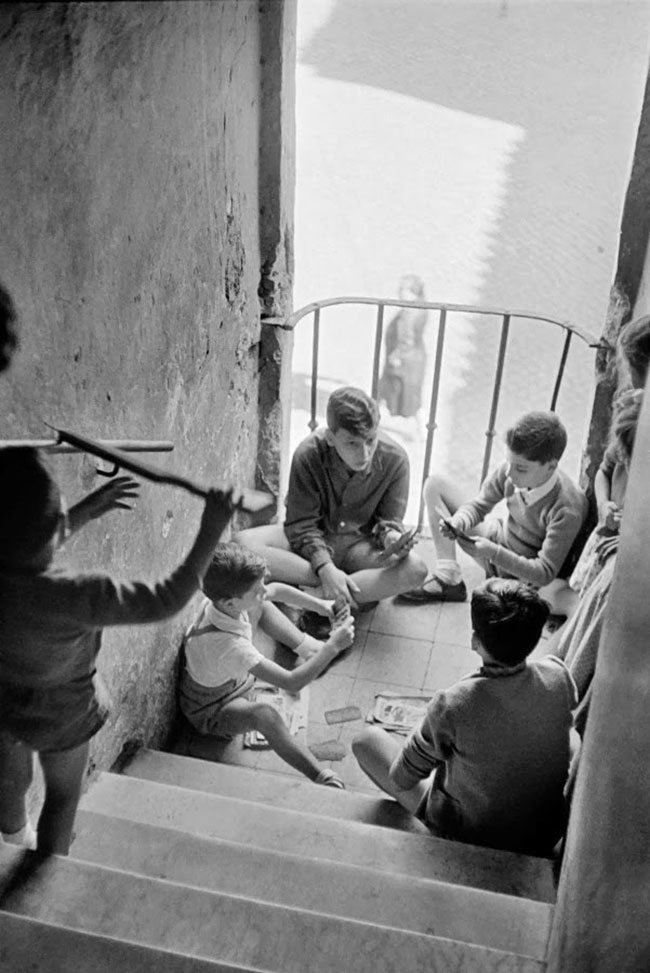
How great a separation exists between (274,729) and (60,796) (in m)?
1.04

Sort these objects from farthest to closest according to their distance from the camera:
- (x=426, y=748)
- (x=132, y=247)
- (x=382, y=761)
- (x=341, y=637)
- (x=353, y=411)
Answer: (x=353, y=411)
(x=341, y=637)
(x=382, y=761)
(x=426, y=748)
(x=132, y=247)

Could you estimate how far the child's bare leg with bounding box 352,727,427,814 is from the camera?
2699 millimetres

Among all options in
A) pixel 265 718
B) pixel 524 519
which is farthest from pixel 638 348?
pixel 265 718

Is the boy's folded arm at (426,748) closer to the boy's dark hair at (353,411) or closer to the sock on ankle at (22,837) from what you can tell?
the sock on ankle at (22,837)

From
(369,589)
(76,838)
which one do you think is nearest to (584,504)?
(369,589)

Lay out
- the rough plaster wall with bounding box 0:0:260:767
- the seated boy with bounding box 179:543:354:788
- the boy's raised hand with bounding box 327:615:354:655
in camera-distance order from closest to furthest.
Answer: the rough plaster wall with bounding box 0:0:260:767
the seated boy with bounding box 179:543:354:788
the boy's raised hand with bounding box 327:615:354:655

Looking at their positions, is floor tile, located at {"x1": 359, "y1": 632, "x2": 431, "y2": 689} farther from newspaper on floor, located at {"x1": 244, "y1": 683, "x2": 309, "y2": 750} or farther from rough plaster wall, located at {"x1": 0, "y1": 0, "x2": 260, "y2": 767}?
rough plaster wall, located at {"x1": 0, "y1": 0, "x2": 260, "y2": 767}

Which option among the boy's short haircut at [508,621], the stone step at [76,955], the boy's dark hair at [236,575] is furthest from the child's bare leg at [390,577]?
the stone step at [76,955]

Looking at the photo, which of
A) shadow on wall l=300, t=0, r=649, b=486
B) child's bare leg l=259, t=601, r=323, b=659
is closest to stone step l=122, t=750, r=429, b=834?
child's bare leg l=259, t=601, r=323, b=659

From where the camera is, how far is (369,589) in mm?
3662

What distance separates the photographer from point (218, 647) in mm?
2807

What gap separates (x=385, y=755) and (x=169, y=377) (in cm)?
122

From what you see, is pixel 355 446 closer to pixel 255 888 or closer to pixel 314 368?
pixel 314 368

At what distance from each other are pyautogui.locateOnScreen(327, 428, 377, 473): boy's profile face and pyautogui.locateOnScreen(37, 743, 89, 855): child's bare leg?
1.60 m
